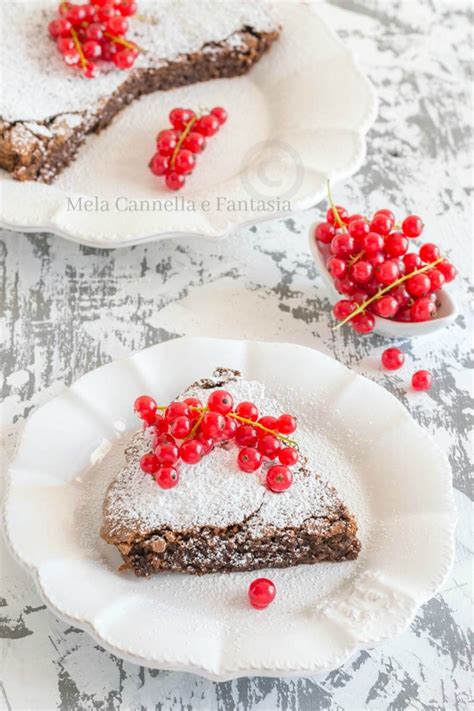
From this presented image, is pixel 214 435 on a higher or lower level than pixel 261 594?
higher

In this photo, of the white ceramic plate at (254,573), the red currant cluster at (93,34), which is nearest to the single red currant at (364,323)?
the white ceramic plate at (254,573)

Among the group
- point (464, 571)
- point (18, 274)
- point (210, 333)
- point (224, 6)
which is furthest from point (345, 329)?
point (224, 6)

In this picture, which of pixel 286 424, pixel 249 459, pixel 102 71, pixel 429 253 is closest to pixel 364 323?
pixel 429 253

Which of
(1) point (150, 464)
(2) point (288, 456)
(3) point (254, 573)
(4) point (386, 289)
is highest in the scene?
(4) point (386, 289)

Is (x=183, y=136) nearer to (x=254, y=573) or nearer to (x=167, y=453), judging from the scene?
(x=167, y=453)

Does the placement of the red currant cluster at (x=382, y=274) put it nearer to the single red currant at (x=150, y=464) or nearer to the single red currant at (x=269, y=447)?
the single red currant at (x=269, y=447)

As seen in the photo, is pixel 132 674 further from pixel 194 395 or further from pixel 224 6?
pixel 224 6

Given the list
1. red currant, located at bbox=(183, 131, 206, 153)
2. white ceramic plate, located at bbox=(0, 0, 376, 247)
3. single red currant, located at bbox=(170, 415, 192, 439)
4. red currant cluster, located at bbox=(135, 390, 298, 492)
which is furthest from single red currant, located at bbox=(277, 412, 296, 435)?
red currant, located at bbox=(183, 131, 206, 153)
